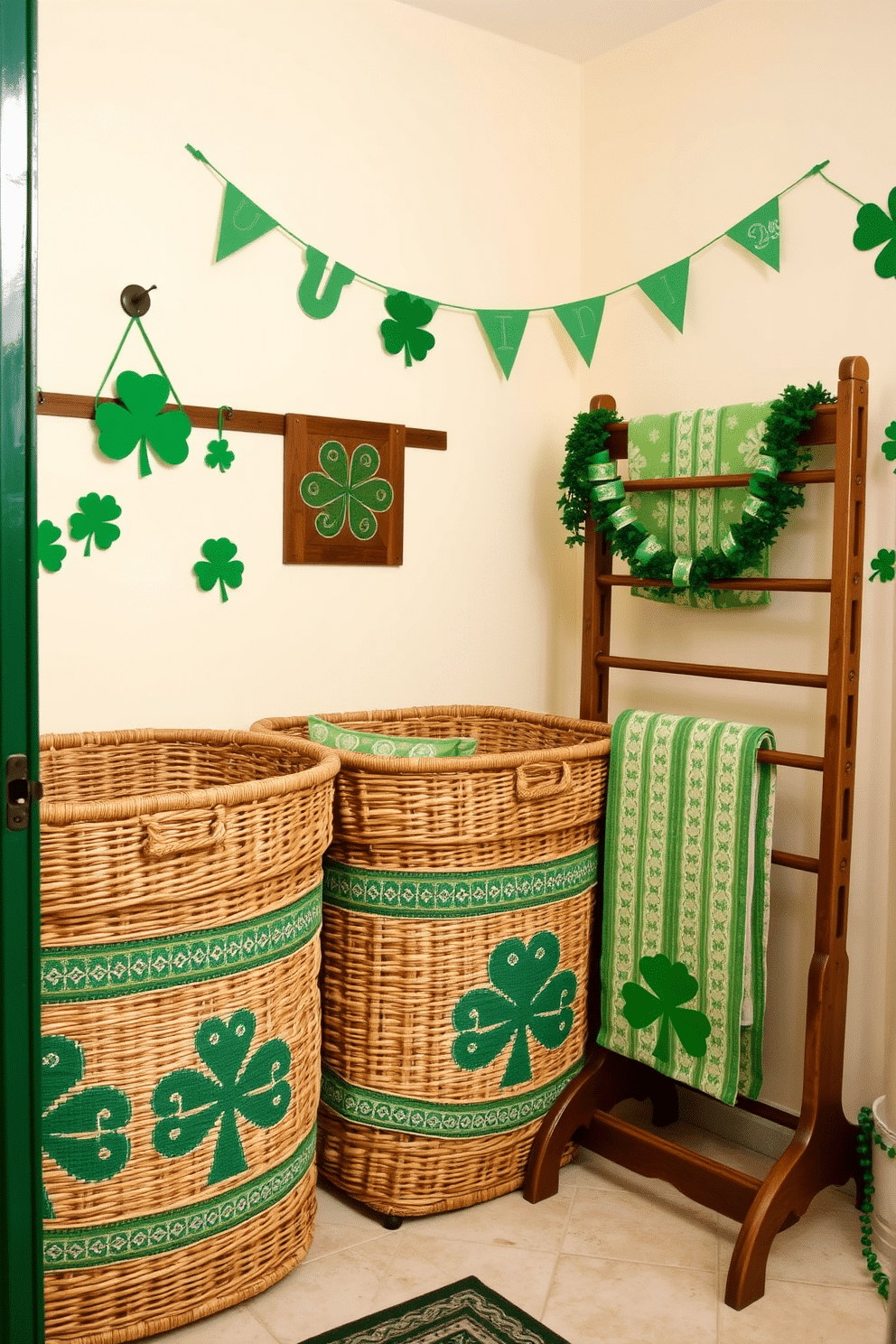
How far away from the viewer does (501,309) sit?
2684 mm

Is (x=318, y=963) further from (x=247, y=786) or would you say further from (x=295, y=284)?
(x=295, y=284)

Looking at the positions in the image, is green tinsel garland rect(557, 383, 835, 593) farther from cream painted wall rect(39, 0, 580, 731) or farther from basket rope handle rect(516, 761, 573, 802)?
basket rope handle rect(516, 761, 573, 802)

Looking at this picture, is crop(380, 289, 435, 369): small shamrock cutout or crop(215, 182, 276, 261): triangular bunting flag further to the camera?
crop(380, 289, 435, 369): small shamrock cutout

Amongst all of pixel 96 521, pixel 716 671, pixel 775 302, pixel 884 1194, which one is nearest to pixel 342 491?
pixel 96 521

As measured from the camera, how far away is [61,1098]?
162 centimetres

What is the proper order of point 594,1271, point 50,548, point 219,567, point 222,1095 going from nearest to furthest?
point 222,1095 < point 594,1271 < point 50,548 < point 219,567

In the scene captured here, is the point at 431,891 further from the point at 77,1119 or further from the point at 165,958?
the point at 77,1119

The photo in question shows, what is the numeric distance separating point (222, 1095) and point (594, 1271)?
721 mm

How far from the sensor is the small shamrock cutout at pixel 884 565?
214cm

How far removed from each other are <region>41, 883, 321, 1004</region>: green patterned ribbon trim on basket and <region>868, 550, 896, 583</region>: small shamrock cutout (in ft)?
3.96

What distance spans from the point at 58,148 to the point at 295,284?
505mm

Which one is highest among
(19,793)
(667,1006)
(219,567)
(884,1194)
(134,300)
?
(134,300)

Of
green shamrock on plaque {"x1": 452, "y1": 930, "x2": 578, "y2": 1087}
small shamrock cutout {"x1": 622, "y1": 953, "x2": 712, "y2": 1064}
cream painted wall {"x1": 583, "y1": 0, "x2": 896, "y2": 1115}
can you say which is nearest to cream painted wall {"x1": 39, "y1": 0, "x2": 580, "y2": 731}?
cream painted wall {"x1": 583, "y1": 0, "x2": 896, "y2": 1115}

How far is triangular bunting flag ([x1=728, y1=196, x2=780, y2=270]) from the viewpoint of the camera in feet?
7.68
